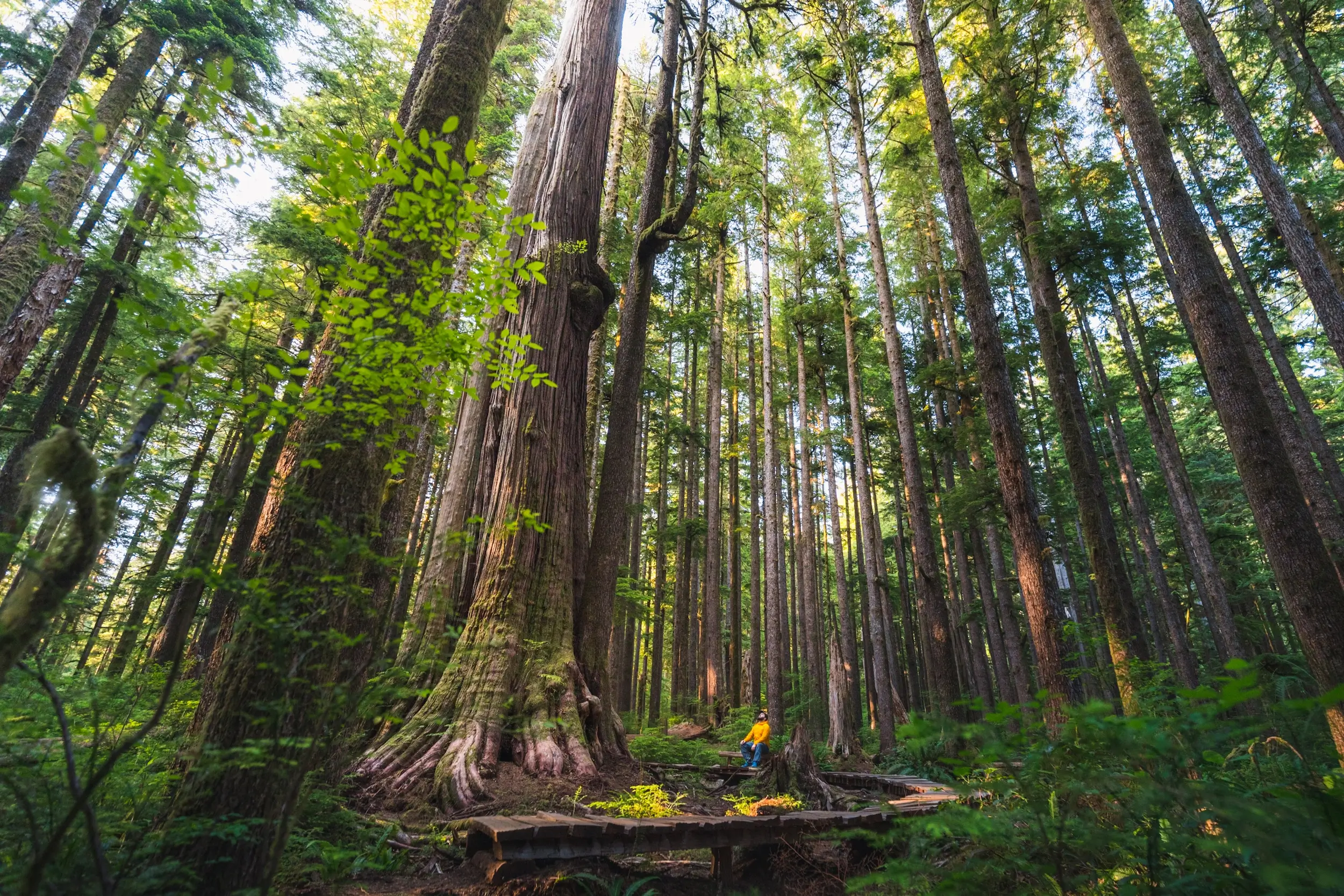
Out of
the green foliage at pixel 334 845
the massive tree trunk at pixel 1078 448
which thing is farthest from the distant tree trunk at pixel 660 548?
the green foliage at pixel 334 845

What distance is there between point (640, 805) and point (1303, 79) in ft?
43.9

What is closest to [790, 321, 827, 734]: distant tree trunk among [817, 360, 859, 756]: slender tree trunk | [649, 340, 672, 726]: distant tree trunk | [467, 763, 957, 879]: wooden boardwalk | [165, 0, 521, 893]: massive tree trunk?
[817, 360, 859, 756]: slender tree trunk

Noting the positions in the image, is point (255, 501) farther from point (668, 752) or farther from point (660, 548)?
point (660, 548)

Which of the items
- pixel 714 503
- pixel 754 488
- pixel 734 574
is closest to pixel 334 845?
pixel 714 503

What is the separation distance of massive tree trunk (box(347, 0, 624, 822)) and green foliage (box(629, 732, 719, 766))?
12.7ft

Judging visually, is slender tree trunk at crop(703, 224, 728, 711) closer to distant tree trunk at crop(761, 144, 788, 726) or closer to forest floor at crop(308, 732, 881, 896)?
distant tree trunk at crop(761, 144, 788, 726)

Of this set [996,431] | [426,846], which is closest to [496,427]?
[426,846]

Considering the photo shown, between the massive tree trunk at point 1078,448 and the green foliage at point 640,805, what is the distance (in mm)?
4550

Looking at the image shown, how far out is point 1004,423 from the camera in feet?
21.5

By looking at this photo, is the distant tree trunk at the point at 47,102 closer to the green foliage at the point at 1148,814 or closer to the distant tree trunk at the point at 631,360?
the distant tree trunk at the point at 631,360

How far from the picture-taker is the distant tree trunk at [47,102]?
7820mm

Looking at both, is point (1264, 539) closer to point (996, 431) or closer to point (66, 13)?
point (996, 431)

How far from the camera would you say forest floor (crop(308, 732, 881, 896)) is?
3309mm

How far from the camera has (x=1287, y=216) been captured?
7.55 metres
